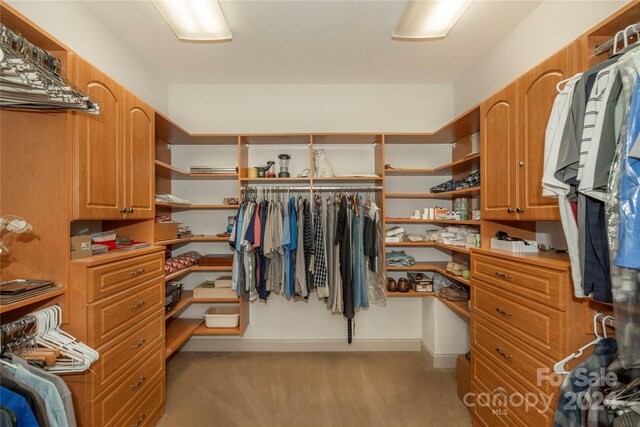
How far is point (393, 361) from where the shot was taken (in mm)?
2617

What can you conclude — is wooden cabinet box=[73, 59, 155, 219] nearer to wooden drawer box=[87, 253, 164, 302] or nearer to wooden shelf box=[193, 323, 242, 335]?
wooden drawer box=[87, 253, 164, 302]

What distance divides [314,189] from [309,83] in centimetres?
121

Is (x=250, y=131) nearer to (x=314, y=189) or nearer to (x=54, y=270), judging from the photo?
(x=314, y=189)

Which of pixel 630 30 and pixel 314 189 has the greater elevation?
pixel 630 30

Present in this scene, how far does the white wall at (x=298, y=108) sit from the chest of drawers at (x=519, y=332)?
178 centimetres

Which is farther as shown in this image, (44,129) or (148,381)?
(148,381)

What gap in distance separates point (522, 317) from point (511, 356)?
0.26 m

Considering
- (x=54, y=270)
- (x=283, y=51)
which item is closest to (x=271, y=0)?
(x=283, y=51)

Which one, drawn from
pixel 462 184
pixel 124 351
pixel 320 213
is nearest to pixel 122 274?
pixel 124 351

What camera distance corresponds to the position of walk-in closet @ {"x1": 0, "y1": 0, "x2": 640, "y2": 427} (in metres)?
1.05

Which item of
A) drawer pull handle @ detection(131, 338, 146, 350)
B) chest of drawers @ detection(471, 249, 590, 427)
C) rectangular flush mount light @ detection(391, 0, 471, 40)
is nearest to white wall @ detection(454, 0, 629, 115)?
rectangular flush mount light @ detection(391, 0, 471, 40)

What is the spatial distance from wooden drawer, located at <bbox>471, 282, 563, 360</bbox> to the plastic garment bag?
0.31m

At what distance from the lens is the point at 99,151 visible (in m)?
1.44

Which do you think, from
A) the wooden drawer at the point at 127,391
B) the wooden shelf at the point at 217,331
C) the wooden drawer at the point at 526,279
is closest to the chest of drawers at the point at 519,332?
the wooden drawer at the point at 526,279
